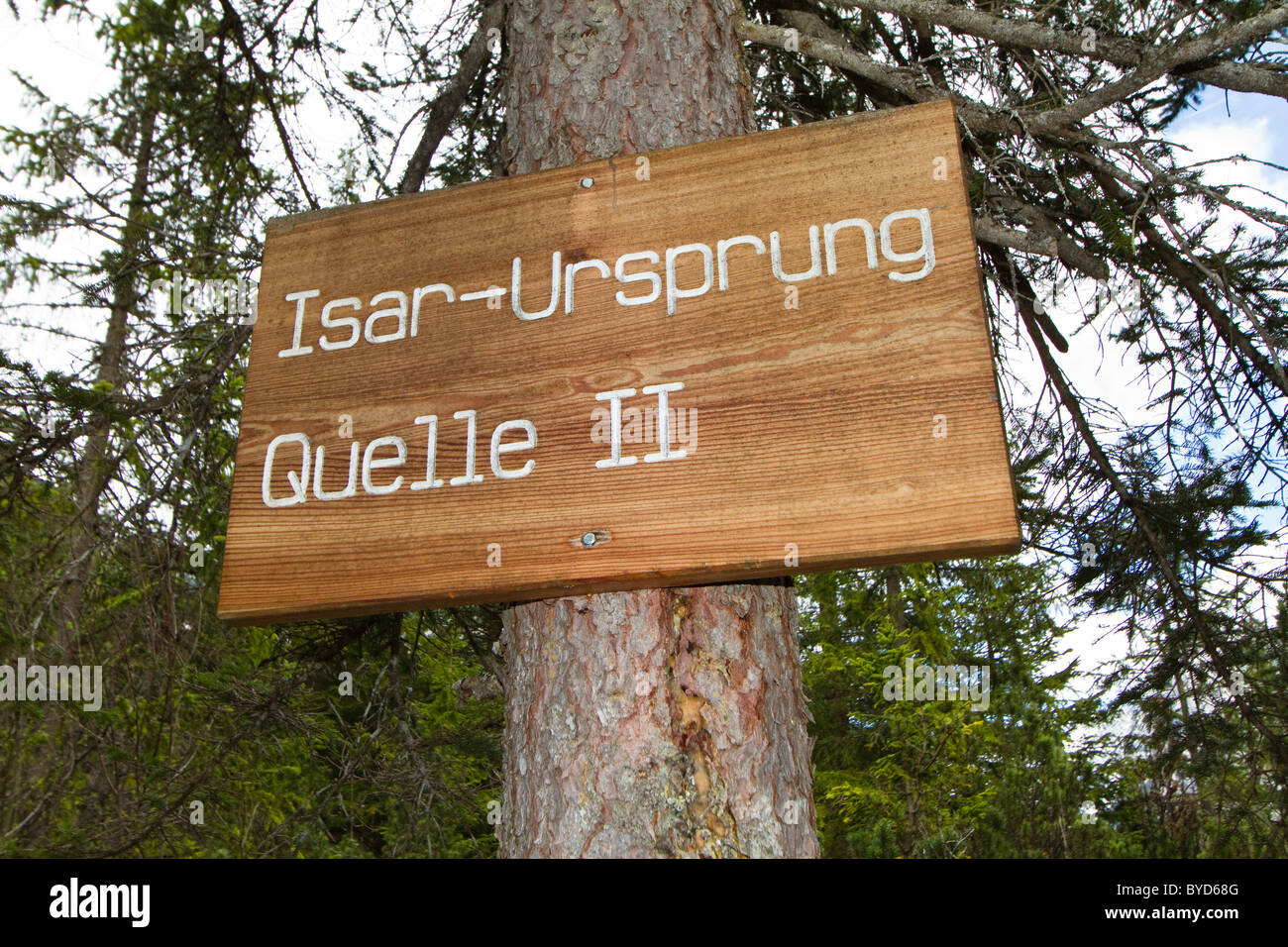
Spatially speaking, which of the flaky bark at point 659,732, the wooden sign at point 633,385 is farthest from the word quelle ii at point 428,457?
the flaky bark at point 659,732

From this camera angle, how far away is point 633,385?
1479 millimetres

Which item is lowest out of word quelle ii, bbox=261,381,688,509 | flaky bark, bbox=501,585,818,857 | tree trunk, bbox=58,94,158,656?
flaky bark, bbox=501,585,818,857

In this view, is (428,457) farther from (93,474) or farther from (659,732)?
(93,474)

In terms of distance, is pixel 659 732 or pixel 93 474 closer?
pixel 659 732

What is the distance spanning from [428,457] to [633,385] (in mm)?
351

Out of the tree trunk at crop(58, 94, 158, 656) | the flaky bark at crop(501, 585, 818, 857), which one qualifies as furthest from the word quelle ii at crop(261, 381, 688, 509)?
the tree trunk at crop(58, 94, 158, 656)

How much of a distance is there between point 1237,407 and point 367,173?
3764 mm

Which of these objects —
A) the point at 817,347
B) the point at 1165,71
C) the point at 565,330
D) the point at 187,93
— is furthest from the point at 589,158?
the point at 187,93

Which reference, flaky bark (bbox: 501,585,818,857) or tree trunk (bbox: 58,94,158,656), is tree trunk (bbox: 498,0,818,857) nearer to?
flaky bark (bbox: 501,585,818,857)

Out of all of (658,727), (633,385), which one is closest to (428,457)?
(633,385)

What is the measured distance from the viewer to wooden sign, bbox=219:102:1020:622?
53.3 inches

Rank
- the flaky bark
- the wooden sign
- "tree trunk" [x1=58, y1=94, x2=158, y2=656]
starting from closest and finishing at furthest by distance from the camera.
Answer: the wooden sign
the flaky bark
"tree trunk" [x1=58, y1=94, x2=158, y2=656]

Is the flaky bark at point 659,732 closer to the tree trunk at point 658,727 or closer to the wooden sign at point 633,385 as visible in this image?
the tree trunk at point 658,727
